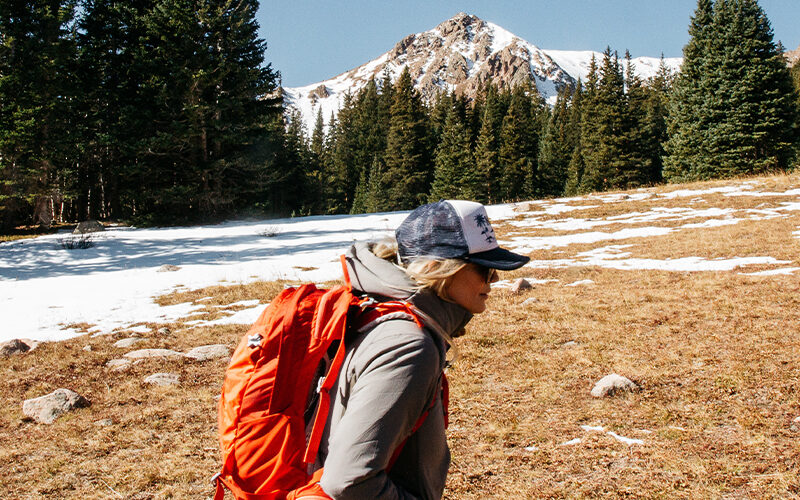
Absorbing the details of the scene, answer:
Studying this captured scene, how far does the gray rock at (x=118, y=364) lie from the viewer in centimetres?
639

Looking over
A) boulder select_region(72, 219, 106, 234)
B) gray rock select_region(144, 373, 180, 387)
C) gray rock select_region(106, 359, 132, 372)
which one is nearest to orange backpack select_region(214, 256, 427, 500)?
gray rock select_region(144, 373, 180, 387)

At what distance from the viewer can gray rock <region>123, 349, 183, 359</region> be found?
266 inches

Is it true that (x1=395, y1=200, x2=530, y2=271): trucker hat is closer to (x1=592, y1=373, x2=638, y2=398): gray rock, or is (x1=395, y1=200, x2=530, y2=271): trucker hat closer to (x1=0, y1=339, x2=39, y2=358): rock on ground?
(x1=592, y1=373, x2=638, y2=398): gray rock

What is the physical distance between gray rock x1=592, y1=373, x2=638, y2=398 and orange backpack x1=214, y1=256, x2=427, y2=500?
3.93 m

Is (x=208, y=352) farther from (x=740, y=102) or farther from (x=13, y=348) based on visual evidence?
(x=740, y=102)

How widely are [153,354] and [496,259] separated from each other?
6.61 m

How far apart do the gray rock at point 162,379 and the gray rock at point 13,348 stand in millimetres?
2780

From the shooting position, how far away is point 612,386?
4742 millimetres

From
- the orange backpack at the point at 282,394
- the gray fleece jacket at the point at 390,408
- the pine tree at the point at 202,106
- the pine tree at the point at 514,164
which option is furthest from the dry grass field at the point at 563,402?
the pine tree at the point at 514,164

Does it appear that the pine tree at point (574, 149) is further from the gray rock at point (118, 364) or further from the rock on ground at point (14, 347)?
the rock on ground at point (14, 347)

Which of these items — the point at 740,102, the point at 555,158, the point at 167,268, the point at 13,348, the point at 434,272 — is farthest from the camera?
the point at 555,158

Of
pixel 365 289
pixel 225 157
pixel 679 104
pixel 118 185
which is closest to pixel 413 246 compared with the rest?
pixel 365 289

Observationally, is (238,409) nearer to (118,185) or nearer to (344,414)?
(344,414)

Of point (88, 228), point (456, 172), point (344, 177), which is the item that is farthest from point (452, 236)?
point (344, 177)
